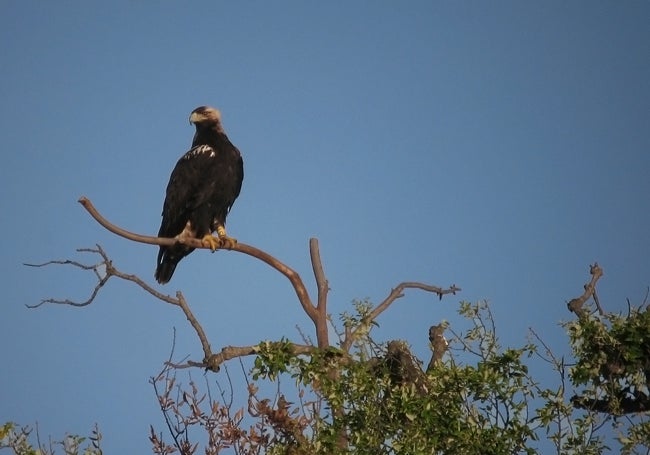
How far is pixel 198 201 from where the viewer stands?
8844 mm

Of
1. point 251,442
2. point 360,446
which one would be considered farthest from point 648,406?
point 251,442

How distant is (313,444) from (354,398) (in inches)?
14.8

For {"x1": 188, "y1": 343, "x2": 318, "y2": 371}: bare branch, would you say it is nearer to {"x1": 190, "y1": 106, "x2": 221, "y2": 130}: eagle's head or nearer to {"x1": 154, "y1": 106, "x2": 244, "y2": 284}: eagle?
{"x1": 154, "y1": 106, "x2": 244, "y2": 284}: eagle

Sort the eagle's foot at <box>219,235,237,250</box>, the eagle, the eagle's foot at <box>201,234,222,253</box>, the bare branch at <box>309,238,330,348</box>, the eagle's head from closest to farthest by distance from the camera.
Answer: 1. the bare branch at <box>309,238,330,348</box>
2. the eagle's foot at <box>219,235,237,250</box>
3. the eagle's foot at <box>201,234,222,253</box>
4. the eagle
5. the eagle's head

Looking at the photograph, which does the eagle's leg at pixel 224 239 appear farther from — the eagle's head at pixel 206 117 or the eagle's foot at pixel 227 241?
the eagle's head at pixel 206 117

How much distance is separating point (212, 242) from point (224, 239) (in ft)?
0.47

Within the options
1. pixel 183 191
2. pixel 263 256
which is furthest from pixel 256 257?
pixel 183 191

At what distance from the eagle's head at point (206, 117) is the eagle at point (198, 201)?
741 mm

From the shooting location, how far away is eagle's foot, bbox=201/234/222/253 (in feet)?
28.4

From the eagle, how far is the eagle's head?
0.74 metres

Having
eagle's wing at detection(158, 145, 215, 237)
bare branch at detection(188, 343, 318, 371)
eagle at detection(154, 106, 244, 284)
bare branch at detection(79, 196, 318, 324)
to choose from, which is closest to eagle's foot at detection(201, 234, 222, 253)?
eagle at detection(154, 106, 244, 284)

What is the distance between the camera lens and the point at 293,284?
674cm

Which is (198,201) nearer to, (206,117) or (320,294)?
(206,117)

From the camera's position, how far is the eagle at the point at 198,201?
8.88 metres
